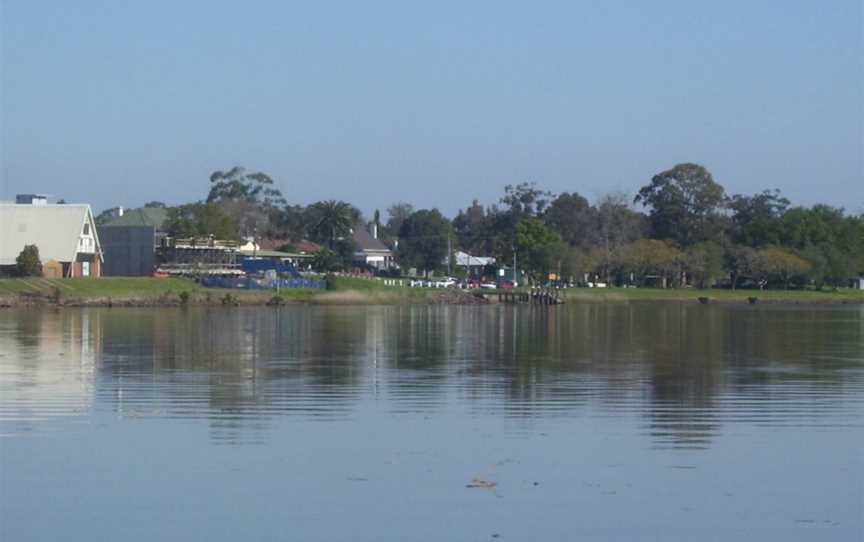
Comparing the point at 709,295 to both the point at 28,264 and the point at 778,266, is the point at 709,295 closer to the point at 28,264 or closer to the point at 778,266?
the point at 778,266

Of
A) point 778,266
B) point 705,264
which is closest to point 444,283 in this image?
point 705,264

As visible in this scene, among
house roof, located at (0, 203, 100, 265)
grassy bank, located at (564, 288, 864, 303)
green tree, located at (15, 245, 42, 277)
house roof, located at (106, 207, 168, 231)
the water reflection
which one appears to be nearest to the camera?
the water reflection

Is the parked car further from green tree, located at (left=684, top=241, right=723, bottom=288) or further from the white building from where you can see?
the white building

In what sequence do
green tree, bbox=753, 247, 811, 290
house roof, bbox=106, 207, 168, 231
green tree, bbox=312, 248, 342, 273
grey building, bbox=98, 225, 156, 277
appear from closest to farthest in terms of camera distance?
grey building, bbox=98, 225, 156, 277, house roof, bbox=106, 207, 168, 231, green tree, bbox=312, 248, 342, 273, green tree, bbox=753, 247, 811, 290

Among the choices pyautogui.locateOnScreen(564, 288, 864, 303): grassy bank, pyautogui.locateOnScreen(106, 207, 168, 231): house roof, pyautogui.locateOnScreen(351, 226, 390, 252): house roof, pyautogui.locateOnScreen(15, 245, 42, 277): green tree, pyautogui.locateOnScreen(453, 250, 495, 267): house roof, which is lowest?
pyautogui.locateOnScreen(564, 288, 864, 303): grassy bank

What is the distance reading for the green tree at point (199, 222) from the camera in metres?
114

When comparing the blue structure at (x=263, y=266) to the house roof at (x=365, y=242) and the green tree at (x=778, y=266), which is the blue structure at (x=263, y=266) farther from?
the green tree at (x=778, y=266)

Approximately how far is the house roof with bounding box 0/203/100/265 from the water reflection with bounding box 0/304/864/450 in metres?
37.9

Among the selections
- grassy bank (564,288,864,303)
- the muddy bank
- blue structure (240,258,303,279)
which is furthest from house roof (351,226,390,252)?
the muddy bank

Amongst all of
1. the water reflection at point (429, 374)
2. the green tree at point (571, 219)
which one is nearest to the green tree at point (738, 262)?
the green tree at point (571, 219)

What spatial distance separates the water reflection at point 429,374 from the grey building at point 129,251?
1951 inches

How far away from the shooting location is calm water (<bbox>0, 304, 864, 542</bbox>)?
15.6 meters

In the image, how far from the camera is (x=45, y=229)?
101 metres

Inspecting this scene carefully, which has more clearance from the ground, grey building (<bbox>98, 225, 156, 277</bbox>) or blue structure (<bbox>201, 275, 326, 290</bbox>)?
grey building (<bbox>98, 225, 156, 277</bbox>)
